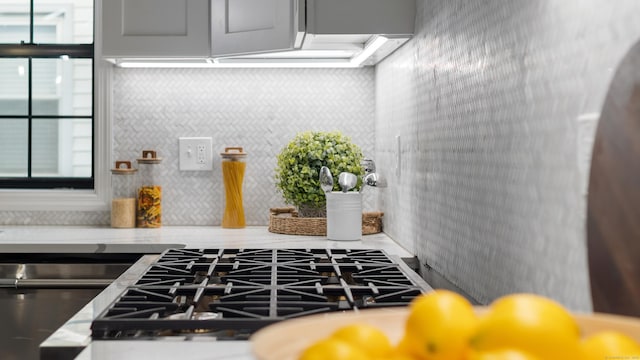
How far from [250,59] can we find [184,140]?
0.47 metres

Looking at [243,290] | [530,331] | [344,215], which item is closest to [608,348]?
[530,331]

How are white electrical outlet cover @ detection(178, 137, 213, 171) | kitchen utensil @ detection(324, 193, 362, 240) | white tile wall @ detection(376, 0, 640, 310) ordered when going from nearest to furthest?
white tile wall @ detection(376, 0, 640, 310), kitchen utensil @ detection(324, 193, 362, 240), white electrical outlet cover @ detection(178, 137, 213, 171)

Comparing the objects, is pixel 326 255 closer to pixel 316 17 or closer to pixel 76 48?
pixel 316 17

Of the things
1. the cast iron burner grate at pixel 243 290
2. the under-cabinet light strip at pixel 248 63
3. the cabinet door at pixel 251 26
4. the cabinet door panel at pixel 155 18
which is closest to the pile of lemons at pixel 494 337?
the cast iron burner grate at pixel 243 290

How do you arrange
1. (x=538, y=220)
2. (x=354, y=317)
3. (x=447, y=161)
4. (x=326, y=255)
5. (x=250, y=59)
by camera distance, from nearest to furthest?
(x=354, y=317) < (x=538, y=220) < (x=447, y=161) < (x=326, y=255) < (x=250, y=59)

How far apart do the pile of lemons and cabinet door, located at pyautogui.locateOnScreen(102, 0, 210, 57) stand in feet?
7.09

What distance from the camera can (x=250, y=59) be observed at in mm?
2727

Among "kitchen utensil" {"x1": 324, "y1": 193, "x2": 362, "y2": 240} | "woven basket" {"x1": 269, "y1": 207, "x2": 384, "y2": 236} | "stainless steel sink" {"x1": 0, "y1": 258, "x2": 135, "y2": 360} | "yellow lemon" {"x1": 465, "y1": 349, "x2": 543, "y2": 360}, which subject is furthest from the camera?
"woven basket" {"x1": 269, "y1": 207, "x2": 384, "y2": 236}

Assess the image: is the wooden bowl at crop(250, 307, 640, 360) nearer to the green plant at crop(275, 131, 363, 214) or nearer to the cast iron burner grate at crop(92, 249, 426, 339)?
the cast iron burner grate at crop(92, 249, 426, 339)

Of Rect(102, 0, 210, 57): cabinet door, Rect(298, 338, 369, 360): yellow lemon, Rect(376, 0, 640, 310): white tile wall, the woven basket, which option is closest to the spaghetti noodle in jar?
the woven basket

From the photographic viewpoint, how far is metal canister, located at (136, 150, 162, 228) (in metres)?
2.77

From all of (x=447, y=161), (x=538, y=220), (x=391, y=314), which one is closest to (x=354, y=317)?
(x=391, y=314)

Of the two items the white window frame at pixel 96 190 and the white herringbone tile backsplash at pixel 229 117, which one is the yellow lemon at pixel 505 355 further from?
the white window frame at pixel 96 190

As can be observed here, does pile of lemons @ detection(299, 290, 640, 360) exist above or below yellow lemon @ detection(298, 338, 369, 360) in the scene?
above
